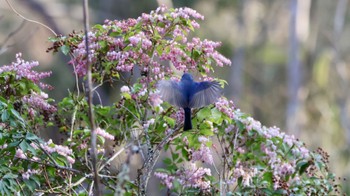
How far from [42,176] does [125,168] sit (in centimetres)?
171

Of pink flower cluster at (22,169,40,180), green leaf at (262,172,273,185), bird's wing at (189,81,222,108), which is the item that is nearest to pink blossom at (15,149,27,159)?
pink flower cluster at (22,169,40,180)

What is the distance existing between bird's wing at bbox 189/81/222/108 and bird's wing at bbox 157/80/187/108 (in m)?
0.06

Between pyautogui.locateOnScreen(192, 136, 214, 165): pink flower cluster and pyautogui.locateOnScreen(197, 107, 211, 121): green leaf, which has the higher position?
pyautogui.locateOnScreen(197, 107, 211, 121): green leaf

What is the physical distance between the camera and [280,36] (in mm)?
23891

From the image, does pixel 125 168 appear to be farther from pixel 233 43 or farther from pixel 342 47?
pixel 342 47

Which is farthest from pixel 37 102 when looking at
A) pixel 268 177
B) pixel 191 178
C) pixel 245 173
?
pixel 268 177

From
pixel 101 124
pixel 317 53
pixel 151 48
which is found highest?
pixel 317 53

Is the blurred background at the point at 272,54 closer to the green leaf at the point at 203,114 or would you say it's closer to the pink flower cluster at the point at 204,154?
the pink flower cluster at the point at 204,154

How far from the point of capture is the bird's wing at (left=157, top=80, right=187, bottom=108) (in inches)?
154

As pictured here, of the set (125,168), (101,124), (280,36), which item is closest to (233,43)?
(280,36)

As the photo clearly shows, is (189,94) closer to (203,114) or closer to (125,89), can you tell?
(203,114)

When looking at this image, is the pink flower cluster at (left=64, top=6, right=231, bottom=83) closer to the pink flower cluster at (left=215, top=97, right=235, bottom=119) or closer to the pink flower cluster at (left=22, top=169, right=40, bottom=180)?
the pink flower cluster at (left=215, top=97, right=235, bottom=119)

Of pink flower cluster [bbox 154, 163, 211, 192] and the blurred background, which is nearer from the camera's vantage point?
pink flower cluster [bbox 154, 163, 211, 192]

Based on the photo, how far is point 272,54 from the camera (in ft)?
74.5
